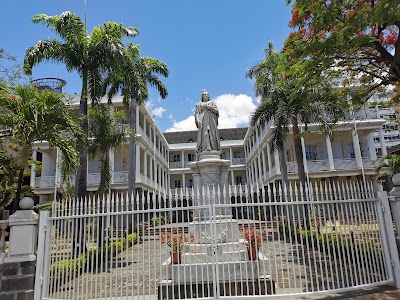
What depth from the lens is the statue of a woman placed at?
8266 mm

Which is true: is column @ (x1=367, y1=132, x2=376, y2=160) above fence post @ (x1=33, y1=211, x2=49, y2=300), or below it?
above

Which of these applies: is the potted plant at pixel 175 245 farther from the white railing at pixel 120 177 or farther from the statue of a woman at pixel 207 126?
the white railing at pixel 120 177

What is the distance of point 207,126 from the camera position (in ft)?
27.4

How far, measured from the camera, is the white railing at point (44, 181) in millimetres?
24734

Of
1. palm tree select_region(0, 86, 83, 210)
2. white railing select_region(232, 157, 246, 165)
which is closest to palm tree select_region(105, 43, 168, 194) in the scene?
palm tree select_region(0, 86, 83, 210)

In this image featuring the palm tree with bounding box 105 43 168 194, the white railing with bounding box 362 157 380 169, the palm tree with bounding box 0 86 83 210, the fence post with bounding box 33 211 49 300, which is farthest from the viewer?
the white railing with bounding box 362 157 380 169

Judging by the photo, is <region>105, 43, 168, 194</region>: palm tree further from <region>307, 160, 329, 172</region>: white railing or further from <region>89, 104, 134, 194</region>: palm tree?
<region>307, 160, 329, 172</region>: white railing

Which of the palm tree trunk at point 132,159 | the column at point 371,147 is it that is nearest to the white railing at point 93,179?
the palm tree trunk at point 132,159

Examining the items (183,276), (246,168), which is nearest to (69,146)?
(183,276)

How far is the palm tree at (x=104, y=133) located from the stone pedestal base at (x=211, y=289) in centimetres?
923

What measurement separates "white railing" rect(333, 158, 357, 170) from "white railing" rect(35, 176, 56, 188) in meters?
22.5

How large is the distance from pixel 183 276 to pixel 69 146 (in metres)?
4.37

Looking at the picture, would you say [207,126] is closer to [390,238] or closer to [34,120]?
[34,120]

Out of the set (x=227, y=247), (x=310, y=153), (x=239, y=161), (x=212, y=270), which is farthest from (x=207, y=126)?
(x=239, y=161)
